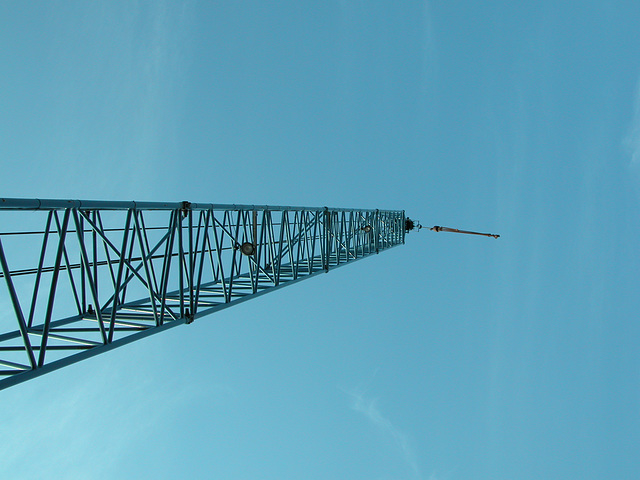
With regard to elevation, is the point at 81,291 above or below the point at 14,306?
below

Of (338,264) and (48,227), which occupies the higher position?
(48,227)

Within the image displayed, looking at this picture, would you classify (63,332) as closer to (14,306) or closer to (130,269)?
(130,269)

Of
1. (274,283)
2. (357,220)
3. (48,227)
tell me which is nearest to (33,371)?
(48,227)

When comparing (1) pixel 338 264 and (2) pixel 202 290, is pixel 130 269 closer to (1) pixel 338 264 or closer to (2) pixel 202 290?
(2) pixel 202 290

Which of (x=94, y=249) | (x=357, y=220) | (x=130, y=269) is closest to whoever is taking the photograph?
(x=130, y=269)

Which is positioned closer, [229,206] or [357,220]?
[229,206]

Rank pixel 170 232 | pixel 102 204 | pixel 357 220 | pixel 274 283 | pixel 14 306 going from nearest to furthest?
1. pixel 14 306
2. pixel 102 204
3. pixel 170 232
4. pixel 274 283
5. pixel 357 220

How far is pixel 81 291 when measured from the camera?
13766 mm

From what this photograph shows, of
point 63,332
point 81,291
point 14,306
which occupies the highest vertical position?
point 14,306

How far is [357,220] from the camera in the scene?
29.1 meters

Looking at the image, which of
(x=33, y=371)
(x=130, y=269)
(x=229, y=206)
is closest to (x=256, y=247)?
(x=229, y=206)

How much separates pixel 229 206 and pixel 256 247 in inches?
87.6

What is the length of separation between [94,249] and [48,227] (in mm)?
3023

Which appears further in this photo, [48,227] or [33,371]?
[48,227]
